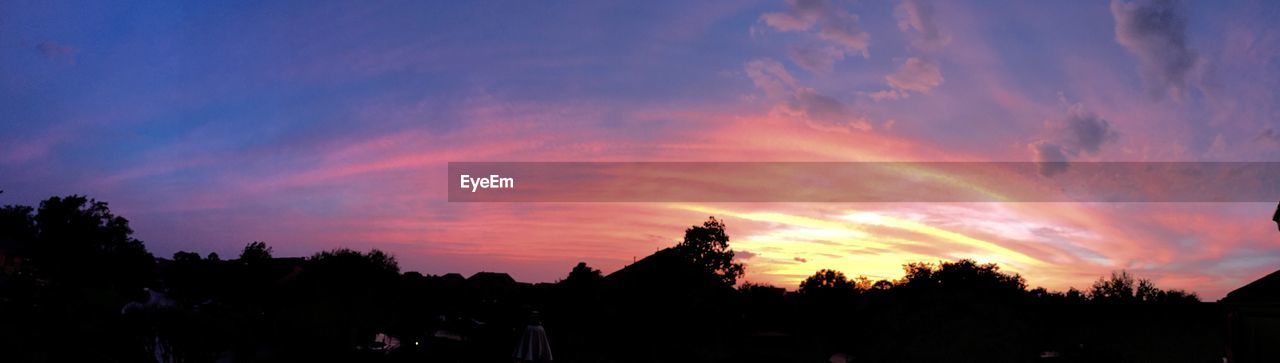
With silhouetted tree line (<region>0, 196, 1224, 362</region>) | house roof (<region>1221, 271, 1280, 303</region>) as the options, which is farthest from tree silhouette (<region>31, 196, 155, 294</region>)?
Result: house roof (<region>1221, 271, 1280, 303</region>)

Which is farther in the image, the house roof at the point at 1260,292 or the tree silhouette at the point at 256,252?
the tree silhouette at the point at 256,252

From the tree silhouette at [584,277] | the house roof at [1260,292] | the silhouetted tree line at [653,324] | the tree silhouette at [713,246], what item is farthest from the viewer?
the tree silhouette at [713,246]

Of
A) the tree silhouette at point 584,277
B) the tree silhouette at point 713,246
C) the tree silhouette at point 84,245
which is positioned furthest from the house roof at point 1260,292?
the tree silhouette at point 84,245

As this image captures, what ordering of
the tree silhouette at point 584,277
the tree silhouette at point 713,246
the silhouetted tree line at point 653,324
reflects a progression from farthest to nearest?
the tree silhouette at point 713,246, the tree silhouette at point 584,277, the silhouetted tree line at point 653,324

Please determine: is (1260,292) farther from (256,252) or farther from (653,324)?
(256,252)

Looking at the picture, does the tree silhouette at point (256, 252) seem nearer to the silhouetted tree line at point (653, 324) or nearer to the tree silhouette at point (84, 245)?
the tree silhouette at point (84, 245)

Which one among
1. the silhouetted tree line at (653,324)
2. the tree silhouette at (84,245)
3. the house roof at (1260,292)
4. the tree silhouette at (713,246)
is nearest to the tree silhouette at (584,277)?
the silhouetted tree line at (653,324)

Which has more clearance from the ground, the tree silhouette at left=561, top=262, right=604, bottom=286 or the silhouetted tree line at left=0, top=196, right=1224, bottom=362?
the tree silhouette at left=561, top=262, right=604, bottom=286

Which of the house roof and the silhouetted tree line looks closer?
the house roof

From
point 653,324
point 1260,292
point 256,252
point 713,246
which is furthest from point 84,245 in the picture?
point 1260,292

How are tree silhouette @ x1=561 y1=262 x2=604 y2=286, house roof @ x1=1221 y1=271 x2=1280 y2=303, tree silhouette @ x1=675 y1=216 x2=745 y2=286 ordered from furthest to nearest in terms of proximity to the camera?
tree silhouette @ x1=675 y1=216 x2=745 y2=286 < tree silhouette @ x1=561 y1=262 x2=604 y2=286 < house roof @ x1=1221 y1=271 x2=1280 y2=303

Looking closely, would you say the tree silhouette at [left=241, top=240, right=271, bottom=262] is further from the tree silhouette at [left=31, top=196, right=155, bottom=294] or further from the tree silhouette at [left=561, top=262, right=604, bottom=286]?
the tree silhouette at [left=561, top=262, right=604, bottom=286]

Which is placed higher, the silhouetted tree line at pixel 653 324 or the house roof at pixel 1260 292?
the house roof at pixel 1260 292

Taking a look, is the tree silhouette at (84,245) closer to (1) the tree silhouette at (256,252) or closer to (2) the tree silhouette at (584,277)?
(1) the tree silhouette at (256,252)
